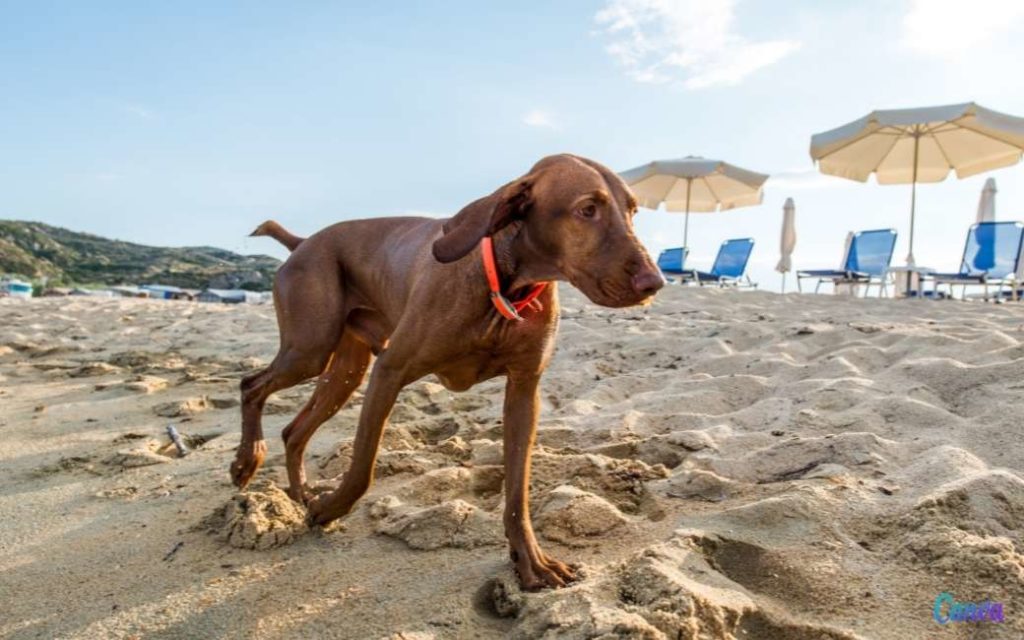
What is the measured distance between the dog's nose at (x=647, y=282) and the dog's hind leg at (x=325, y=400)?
175cm

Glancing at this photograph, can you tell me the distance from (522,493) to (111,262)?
2787 inches

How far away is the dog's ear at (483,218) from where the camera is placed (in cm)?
194

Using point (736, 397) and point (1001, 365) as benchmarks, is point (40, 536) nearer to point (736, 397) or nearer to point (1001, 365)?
point (736, 397)

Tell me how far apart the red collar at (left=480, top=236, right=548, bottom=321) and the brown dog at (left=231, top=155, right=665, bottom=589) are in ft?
0.07

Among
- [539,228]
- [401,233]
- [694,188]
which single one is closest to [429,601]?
[539,228]

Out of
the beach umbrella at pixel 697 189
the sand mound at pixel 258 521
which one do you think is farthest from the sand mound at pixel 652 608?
the beach umbrella at pixel 697 189

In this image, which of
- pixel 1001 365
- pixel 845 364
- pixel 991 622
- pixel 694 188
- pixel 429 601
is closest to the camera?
pixel 991 622

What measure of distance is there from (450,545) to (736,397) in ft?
7.16

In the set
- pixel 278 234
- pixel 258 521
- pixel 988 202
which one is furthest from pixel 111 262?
pixel 258 521

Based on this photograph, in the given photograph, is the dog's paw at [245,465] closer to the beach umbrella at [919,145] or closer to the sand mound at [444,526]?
the sand mound at [444,526]

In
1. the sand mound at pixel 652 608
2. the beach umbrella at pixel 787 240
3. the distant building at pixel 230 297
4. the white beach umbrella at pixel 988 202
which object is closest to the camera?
the sand mound at pixel 652 608

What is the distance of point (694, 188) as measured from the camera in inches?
731

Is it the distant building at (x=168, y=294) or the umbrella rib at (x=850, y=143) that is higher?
the umbrella rib at (x=850, y=143)

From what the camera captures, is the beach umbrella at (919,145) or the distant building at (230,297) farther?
the distant building at (230,297)
